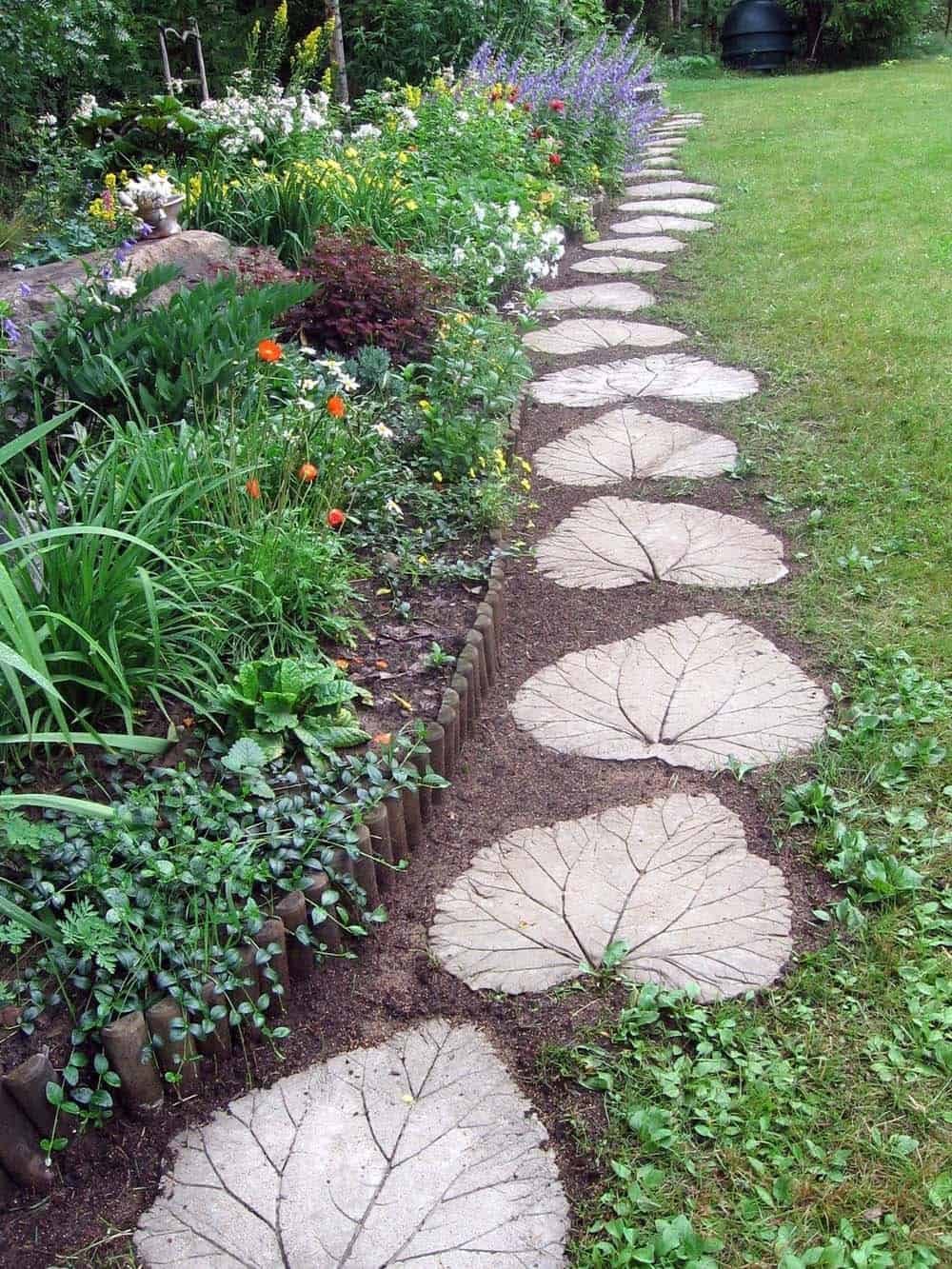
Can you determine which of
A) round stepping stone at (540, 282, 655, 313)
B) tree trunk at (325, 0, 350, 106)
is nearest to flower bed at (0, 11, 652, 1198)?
round stepping stone at (540, 282, 655, 313)

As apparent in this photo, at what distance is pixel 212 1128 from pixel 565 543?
6.93ft

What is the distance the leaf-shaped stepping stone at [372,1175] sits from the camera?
1420 millimetres

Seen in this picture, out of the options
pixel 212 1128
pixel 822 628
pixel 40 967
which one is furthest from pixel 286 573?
pixel 822 628

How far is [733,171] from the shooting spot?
27.4 ft

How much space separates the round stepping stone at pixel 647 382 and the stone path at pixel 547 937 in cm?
105

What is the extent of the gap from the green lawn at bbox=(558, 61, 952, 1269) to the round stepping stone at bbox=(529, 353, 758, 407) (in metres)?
0.15

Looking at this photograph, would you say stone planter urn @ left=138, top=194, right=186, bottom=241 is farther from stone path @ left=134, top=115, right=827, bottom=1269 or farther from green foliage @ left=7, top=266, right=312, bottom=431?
stone path @ left=134, top=115, right=827, bottom=1269

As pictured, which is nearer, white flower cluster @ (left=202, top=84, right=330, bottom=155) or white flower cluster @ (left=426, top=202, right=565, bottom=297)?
white flower cluster @ (left=426, top=202, right=565, bottom=297)

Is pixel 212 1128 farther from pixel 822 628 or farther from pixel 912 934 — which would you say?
pixel 822 628

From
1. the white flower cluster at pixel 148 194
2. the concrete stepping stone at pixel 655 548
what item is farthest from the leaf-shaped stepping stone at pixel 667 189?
the concrete stepping stone at pixel 655 548

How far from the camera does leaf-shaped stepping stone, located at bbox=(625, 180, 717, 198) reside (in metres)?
7.78

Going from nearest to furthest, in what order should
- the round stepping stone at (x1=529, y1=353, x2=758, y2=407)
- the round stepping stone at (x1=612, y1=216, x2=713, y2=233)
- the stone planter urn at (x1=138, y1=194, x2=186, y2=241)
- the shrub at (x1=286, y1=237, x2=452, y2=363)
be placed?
the shrub at (x1=286, y1=237, x2=452, y2=363), the stone planter urn at (x1=138, y1=194, x2=186, y2=241), the round stepping stone at (x1=529, y1=353, x2=758, y2=407), the round stepping stone at (x1=612, y1=216, x2=713, y2=233)

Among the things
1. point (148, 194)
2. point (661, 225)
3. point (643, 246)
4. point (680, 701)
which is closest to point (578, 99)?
point (661, 225)

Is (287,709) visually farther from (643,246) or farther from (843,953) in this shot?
(643,246)
